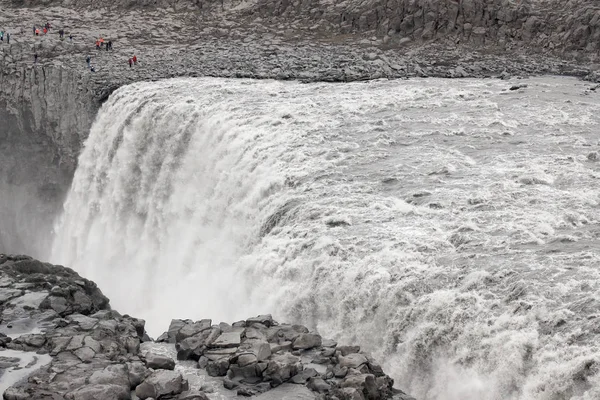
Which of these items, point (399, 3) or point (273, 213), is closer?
point (273, 213)

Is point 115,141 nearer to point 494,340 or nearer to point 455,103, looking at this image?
point 455,103

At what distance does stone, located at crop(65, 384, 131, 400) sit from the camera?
1426 cm

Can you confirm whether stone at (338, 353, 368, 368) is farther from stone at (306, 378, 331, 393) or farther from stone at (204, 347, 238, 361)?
stone at (204, 347, 238, 361)

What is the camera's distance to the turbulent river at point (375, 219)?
1523 centimetres

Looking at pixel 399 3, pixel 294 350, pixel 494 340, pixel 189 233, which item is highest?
pixel 399 3

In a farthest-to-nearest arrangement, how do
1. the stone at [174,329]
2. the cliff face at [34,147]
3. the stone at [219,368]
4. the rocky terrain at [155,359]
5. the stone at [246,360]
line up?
1. the cliff face at [34,147]
2. the stone at [174,329]
3. the stone at [219,368]
4. the stone at [246,360]
5. the rocky terrain at [155,359]

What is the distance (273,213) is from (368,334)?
22.8ft

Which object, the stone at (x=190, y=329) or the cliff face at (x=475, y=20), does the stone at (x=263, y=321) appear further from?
the cliff face at (x=475, y=20)

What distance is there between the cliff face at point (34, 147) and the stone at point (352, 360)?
31.6m

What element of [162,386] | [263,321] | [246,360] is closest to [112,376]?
[162,386]

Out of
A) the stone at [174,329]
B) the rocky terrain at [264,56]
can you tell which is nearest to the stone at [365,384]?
the stone at [174,329]

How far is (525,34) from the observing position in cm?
4641

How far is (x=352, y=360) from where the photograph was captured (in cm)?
1519

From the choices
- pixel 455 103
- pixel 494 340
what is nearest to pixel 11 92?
pixel 455 103
